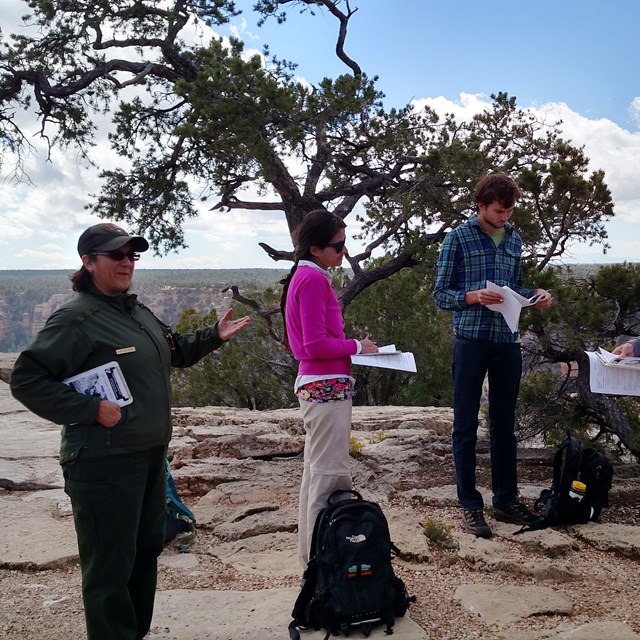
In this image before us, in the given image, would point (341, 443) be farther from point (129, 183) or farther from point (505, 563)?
point (129, 183)

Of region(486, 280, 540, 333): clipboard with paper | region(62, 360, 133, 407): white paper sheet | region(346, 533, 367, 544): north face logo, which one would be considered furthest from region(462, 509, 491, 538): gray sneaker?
region(62, 360, 133, 407): white paper sheet

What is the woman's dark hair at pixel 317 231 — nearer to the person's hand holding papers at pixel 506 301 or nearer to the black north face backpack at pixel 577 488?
the person's hand holding papers at pixel 506 301

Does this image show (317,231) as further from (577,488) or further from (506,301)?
(577,488)

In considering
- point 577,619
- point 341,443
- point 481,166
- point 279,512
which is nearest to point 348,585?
point 341,443

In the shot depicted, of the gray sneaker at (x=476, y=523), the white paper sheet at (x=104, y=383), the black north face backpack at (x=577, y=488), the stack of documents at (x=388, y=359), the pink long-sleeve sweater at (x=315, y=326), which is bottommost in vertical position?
the gray sneaker at (x=476, y=523)

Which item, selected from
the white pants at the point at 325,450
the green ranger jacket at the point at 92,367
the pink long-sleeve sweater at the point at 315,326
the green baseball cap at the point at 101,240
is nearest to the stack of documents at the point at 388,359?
the pink long-sleeve sweater at the point at 315,326

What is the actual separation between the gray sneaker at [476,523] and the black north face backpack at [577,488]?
1.15ft

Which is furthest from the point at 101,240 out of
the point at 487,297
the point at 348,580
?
the point at 487,297

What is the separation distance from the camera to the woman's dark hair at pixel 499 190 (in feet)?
11.8

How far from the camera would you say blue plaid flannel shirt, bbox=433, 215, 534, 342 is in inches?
147

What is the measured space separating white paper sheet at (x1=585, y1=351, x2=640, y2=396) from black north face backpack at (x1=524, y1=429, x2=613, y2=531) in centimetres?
63

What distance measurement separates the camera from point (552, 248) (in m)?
5.61

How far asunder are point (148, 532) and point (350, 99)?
5309 mm

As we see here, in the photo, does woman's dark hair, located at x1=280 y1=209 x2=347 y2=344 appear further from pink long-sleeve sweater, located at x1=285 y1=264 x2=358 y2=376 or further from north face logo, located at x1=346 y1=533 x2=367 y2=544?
north face logo, located at x1=346 y1=533 x2=367 y2=544
